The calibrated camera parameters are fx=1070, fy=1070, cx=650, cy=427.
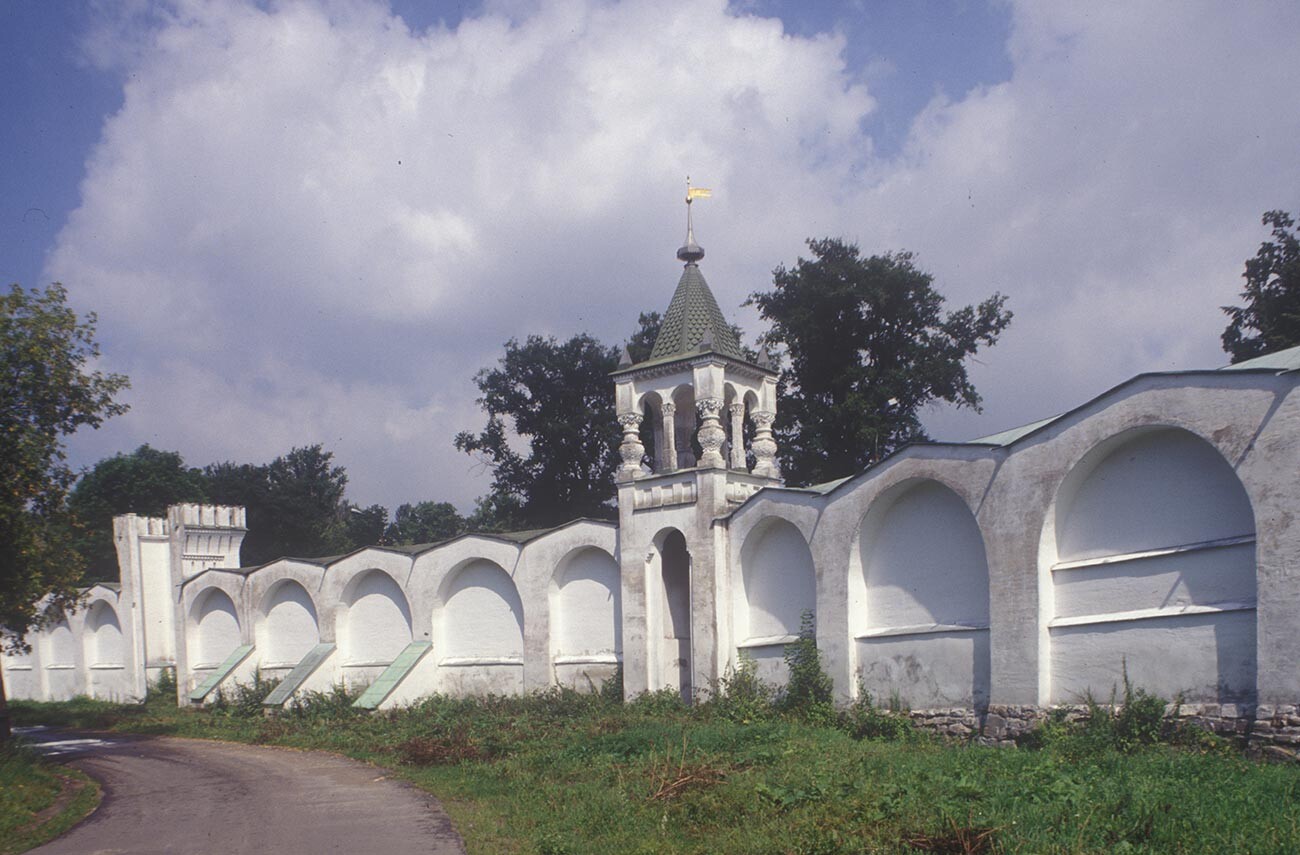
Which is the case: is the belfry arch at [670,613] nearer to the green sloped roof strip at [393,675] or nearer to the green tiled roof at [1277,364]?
the green sloped roof strip at [393,675]

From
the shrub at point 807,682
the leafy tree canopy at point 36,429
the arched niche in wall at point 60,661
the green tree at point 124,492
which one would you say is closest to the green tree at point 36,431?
the leafy tree canopy at point 36,429

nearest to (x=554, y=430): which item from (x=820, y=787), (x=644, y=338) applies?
(x=644, y=338)

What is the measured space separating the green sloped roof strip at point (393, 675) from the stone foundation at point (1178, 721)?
40.0ft

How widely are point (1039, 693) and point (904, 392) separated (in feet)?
72.2

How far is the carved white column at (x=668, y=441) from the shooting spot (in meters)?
21.5

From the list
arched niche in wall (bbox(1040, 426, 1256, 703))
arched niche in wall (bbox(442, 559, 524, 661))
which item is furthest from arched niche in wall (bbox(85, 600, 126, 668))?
arched niche in wall (bbox(1040, 426, 1256, 703))

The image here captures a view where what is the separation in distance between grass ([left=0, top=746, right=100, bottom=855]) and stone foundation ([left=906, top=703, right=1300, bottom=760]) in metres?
11.7

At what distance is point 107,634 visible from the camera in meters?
34.7

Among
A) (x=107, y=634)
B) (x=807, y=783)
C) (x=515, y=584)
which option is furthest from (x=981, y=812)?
(x=107, y=634)

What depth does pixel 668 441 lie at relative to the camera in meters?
21.8

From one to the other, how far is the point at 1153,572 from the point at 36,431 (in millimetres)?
16967

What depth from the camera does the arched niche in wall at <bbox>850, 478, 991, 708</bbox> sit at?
15.8m

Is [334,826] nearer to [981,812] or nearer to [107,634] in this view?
[981,812]

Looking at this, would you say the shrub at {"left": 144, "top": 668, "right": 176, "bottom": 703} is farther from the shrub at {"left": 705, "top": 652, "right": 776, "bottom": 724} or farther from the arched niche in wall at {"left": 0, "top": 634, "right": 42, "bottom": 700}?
the shrub at {"left": 705, "top": 652, "right": 776, "bottom": 724}
